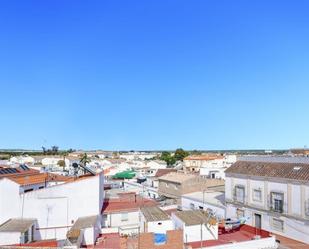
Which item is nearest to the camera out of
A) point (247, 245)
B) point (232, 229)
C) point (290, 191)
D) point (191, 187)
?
point (247, 245)

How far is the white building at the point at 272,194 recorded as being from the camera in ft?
97.1

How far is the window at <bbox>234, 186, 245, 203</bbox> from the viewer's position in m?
36.3

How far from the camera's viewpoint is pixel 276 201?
106 ft

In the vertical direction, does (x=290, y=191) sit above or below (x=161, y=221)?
above

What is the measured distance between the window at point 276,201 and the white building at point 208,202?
6.23m

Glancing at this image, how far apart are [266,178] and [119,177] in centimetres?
4478

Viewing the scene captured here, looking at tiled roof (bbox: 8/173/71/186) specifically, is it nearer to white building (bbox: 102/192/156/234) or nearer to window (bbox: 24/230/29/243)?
window (bbox: 24/230/29/243)

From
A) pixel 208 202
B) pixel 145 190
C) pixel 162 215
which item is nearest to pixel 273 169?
pixel 208 202

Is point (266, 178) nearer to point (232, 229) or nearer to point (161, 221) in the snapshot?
point (232, 229)

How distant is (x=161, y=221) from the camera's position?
95.3 feet

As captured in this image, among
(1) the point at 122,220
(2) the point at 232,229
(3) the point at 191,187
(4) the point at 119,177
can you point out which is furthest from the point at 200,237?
(4) the point at 119,177

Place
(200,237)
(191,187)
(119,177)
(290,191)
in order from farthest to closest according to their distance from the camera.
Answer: (119,177), (191,187), (290,191), (200,237)

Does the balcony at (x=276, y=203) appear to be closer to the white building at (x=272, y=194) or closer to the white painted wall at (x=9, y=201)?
the white building at (x=272, y=194)

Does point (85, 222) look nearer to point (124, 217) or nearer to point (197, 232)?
point (124, 217)
